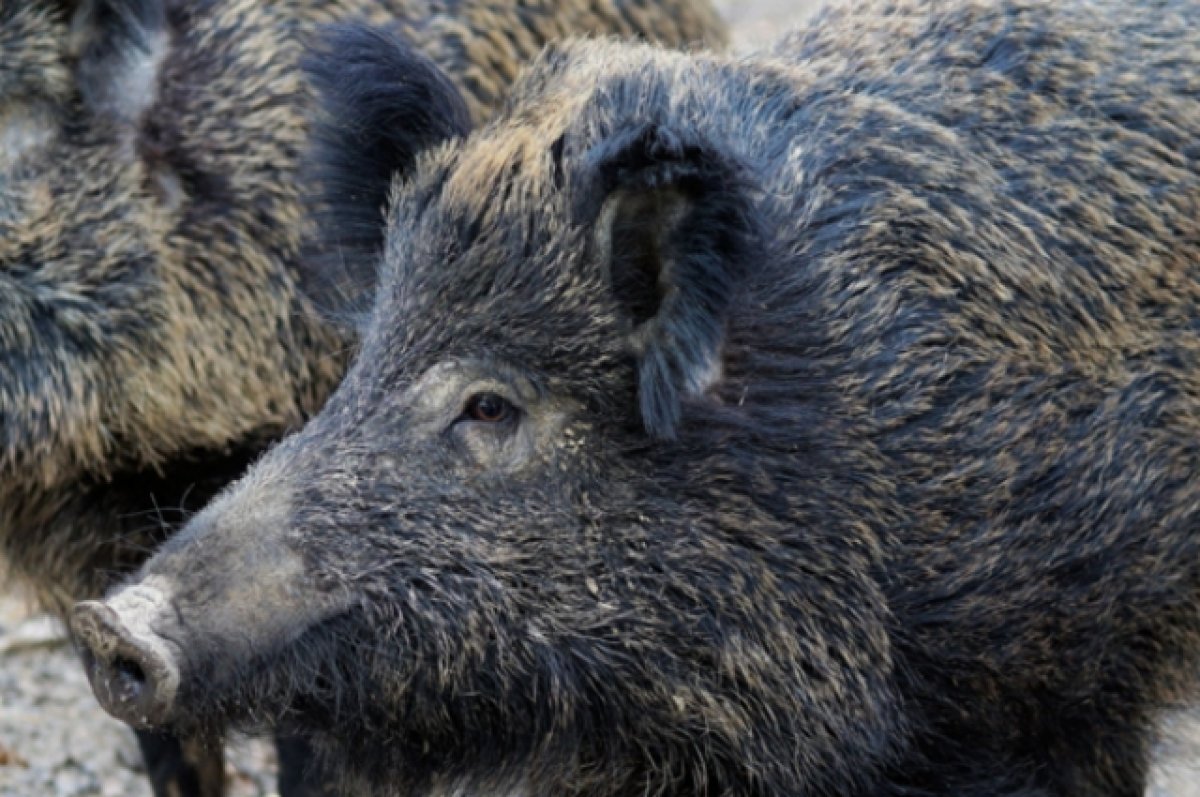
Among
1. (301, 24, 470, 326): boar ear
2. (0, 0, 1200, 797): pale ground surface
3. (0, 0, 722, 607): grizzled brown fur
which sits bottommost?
(0, 0, 1200, 797): pale ground surface

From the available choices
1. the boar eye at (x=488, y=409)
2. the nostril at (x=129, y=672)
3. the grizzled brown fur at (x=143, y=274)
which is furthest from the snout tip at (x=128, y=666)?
the grizzled brown fur at (x=143, y=274)

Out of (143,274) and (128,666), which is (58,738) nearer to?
(143,274)

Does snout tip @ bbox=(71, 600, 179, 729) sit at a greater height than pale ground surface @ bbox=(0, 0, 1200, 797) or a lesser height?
greater

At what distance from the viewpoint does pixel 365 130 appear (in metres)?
4.65

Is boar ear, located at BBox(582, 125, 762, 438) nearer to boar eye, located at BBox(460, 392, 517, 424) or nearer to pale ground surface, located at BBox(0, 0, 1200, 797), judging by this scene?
boar eye, located at BBox(460, 392, 517, 424)

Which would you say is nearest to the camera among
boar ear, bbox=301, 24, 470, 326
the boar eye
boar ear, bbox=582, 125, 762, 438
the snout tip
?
the snout tip

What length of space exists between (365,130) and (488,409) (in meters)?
0.85

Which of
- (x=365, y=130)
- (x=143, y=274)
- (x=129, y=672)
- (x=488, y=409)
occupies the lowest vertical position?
(x=143, y=274)

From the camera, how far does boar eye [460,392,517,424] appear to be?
4.12 metres

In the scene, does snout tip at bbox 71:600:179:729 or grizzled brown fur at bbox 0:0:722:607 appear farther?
grizzled brown fur at bbox 0:0:722:607

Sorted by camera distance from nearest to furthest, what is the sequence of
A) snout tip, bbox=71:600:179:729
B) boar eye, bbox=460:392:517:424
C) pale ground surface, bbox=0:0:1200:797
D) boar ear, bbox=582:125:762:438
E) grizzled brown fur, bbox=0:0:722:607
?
snout tip, bbox=71:600:179:729
boar ear, bbox=582:125:762:438
boar eye, bbox=460:392:517:424
grizzled brown fur, bbox=0:0:722:607
pale ground surface, bbox=0:0:1200:797

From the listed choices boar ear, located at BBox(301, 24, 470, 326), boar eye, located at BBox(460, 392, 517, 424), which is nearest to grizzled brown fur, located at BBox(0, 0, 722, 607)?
boar ear, located at BBox(301, 24, 470, 326)

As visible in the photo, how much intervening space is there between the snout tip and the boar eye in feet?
2.51

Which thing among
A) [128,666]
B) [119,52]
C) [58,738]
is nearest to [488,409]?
[128,666]
